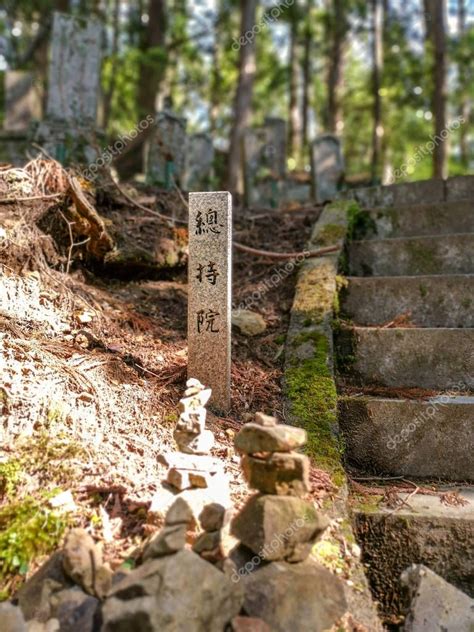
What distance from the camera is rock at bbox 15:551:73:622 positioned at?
1.63 meters

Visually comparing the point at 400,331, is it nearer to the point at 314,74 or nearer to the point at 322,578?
the point at 322,578

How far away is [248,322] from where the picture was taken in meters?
3.60

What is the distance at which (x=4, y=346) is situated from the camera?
2580mm

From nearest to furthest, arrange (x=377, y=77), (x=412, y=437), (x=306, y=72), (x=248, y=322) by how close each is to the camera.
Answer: (x=412, y=437), (x=248, y=322), (x=377, y=77), (x=306, y=72)

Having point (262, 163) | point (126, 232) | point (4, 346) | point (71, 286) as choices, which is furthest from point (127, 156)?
point (4, 346)

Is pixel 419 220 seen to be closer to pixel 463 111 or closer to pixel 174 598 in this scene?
pixel 174 598

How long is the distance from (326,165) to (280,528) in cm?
760

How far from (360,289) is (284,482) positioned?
7.11ft

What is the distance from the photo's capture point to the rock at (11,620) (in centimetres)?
153

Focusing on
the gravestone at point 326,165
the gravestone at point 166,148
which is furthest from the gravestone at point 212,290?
the gravestone at point 326,165

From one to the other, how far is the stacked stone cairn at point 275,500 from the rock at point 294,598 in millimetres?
62

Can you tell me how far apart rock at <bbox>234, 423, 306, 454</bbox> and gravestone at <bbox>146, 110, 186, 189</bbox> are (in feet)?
17.8

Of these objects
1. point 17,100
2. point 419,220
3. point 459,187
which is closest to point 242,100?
point 17,100

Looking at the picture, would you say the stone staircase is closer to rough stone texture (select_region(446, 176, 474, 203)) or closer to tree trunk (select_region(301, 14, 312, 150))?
rough stone texture (select_region(446, 176, 474, 203))
